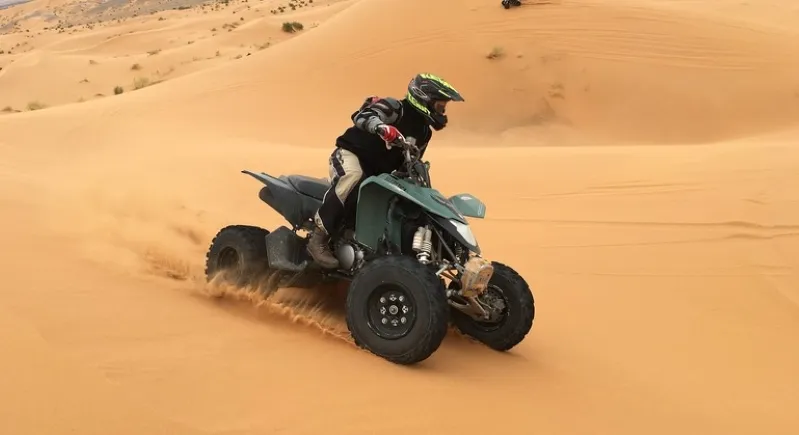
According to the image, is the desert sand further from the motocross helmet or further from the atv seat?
the motocross helmet

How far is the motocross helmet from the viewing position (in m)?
4.43

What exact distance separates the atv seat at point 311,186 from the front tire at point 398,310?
48.8 inches

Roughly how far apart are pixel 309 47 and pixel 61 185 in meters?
12.3

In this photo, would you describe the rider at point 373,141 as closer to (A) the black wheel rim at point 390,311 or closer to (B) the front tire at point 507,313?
(A) the black wheel rim at point 390,311

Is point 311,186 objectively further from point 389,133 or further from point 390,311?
point 390,311

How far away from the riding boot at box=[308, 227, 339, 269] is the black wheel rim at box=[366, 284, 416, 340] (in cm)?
78

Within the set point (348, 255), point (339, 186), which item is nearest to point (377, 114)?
point (339, 186)

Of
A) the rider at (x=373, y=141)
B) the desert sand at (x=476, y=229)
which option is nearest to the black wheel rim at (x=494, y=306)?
the desert sand at (x=476, y=229)

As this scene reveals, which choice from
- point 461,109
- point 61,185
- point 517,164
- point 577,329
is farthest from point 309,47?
point 577,329

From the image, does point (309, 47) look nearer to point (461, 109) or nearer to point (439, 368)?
point (461, 109)

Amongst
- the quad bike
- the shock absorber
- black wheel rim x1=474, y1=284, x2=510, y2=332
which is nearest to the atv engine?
the quad bike

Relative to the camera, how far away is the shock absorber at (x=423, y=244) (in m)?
4.30

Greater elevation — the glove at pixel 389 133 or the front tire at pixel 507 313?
the glove at pixel 389 133

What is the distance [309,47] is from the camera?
740 inches
